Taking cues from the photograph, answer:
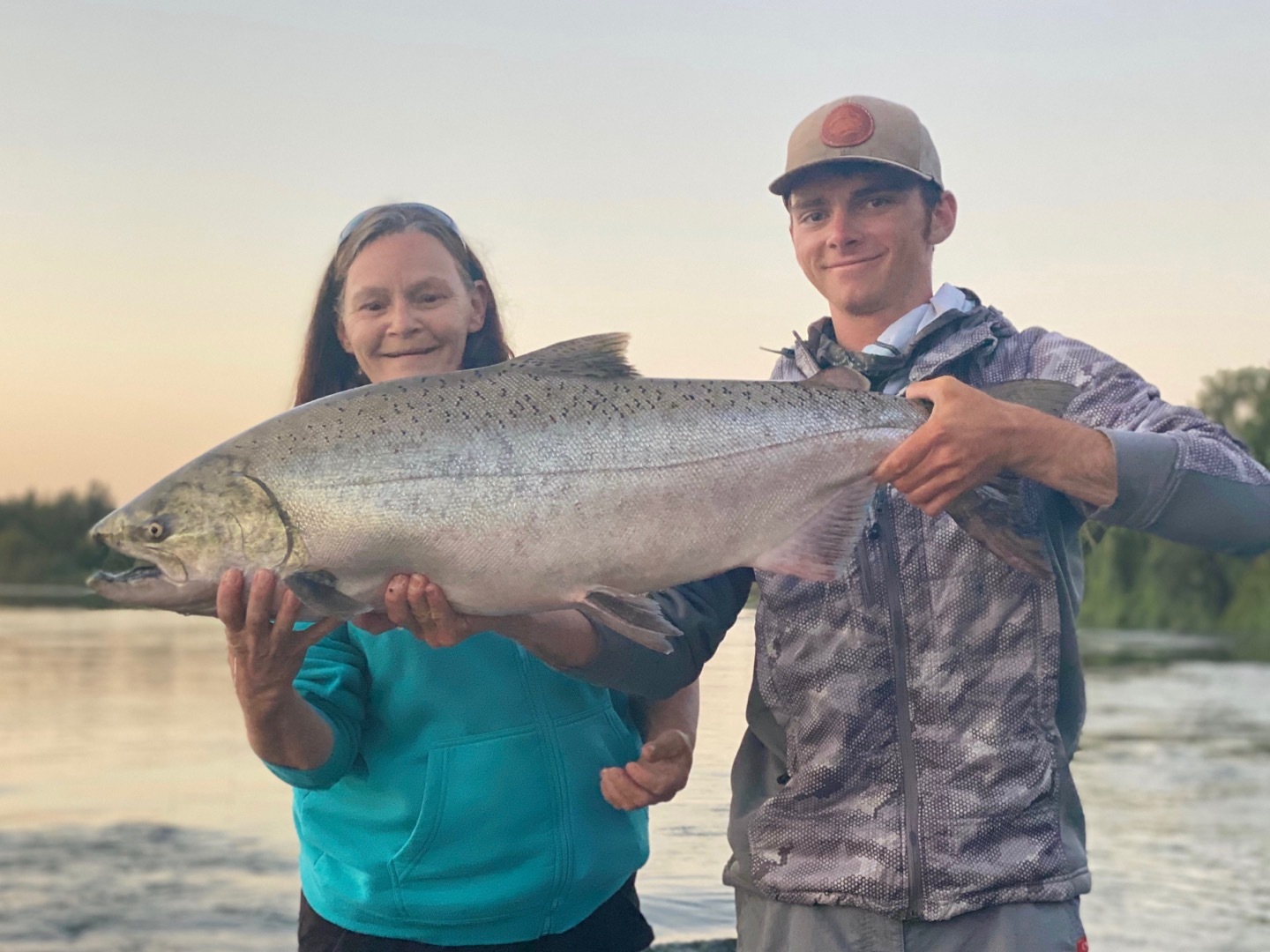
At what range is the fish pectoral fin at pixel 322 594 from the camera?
310 cm

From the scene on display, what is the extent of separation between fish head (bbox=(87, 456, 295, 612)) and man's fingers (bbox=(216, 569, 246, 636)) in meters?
0.04

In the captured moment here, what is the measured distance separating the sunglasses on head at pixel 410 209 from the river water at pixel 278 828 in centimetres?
139

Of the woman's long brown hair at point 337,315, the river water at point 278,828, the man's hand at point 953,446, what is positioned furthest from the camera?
the river water at point 278,828

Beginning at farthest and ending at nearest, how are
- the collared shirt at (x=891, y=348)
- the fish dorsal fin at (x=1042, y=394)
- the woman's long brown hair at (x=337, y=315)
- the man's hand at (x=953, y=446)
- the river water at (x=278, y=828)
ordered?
the river water at (x=278, y=828), the woman's long brown hair at (x=337, y=315), the collared shirt at (x=891, y=348), the fish dorsal fin at (x=1042, y=394), the man's hand at (x=953, y=446)

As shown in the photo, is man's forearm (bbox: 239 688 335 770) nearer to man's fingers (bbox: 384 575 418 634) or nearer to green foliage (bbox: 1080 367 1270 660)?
man's fingers (bbox: 384 575 418 634)

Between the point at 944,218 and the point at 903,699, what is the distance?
1440 millimetres

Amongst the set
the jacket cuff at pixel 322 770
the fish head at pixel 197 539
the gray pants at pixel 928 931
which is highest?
the fish head at pixel 197 539

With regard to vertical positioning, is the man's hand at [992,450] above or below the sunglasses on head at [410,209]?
below

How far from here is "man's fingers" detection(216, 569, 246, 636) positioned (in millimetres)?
3129

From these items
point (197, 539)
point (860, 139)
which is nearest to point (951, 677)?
point (860, 139)

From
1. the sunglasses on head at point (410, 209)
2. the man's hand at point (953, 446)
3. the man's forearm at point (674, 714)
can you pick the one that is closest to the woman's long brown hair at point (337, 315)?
the sunglasses on head at point (410, 209)

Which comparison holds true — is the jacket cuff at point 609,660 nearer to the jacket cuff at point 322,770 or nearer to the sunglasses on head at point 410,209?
the jacket cuff at point 322,770

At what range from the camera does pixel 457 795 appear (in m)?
3.59

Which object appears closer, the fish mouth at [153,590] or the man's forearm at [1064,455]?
the man's forearm at [1064,455]
